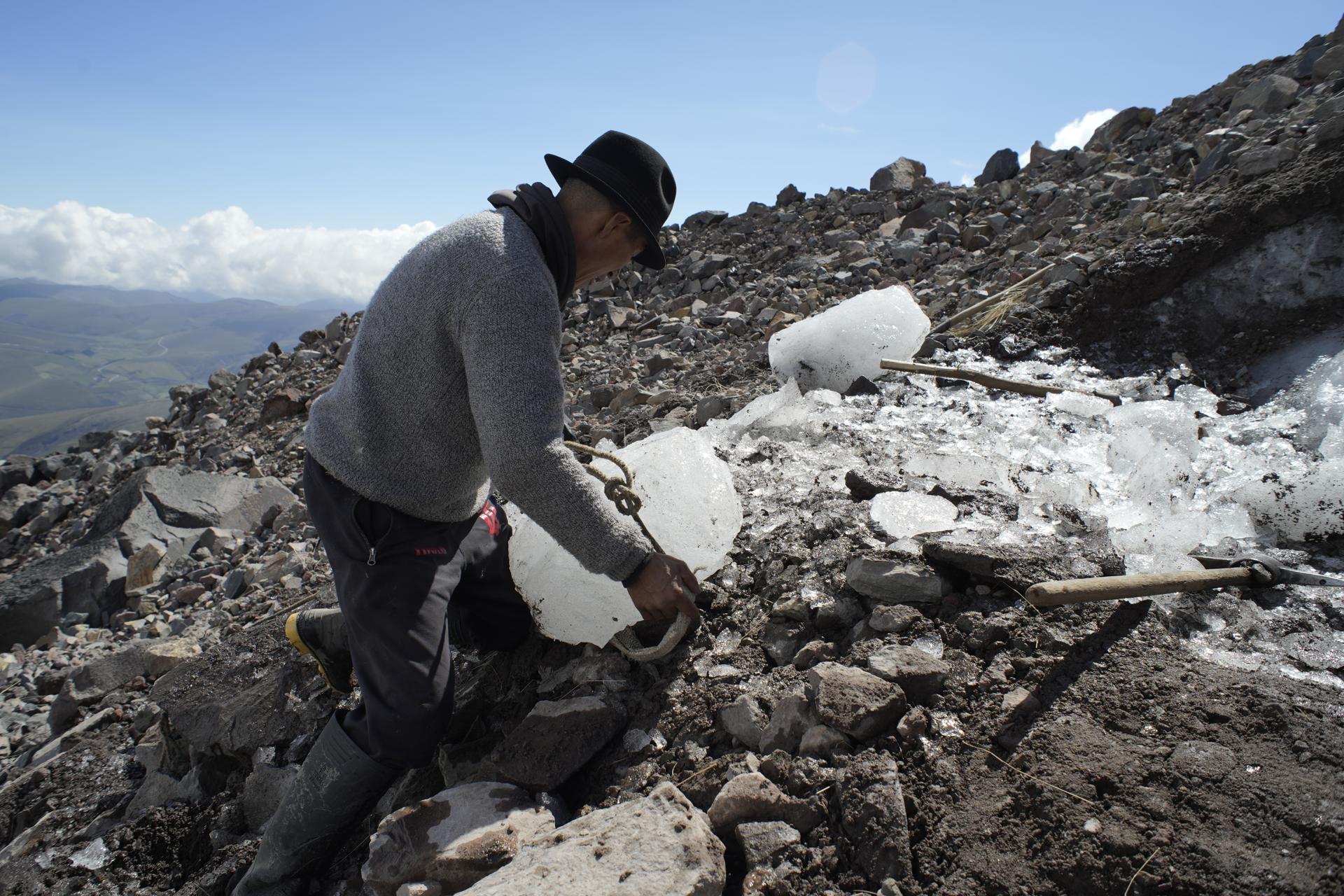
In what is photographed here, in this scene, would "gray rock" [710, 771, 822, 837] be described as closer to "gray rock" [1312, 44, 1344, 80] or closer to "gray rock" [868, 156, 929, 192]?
"gray rock" [1312, 44, 1344, 80]

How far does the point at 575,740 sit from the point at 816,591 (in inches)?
29.9

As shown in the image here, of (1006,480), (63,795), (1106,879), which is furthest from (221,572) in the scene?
(1106,879)

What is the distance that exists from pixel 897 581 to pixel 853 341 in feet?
7.11

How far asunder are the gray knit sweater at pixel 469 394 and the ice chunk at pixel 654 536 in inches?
16.2

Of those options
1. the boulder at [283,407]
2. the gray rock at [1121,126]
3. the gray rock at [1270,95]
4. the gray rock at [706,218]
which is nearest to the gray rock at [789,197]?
the gray rock at [706,218]

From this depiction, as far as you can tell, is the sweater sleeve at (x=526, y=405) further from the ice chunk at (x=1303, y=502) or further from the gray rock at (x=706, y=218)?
the gray rock at (x=706, y=218)

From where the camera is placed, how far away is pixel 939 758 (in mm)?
1530

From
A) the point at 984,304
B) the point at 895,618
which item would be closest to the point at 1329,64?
the point at 984,304

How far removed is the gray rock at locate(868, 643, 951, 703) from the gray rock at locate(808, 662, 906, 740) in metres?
0.04

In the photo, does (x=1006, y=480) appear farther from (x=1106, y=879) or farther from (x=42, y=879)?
(x=42, y=879)

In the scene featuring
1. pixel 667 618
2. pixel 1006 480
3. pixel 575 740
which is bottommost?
pixel 575 740

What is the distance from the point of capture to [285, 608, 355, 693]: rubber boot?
2410 millimetres

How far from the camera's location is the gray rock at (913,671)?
66.4 inches

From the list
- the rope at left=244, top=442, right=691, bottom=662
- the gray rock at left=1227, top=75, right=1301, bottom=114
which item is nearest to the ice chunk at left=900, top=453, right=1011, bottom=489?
the rope at left=244, top=442, right=691, bottom=662
